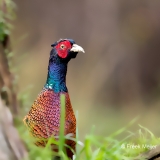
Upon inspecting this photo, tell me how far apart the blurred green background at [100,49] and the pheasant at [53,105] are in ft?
10.4

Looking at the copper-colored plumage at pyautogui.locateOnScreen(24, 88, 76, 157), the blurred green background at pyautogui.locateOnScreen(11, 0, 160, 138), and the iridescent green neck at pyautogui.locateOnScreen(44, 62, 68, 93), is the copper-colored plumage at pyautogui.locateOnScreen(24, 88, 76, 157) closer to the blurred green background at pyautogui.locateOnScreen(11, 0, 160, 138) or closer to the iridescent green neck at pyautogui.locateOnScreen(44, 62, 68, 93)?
the iridescent green neck at pyautogui.locateOnScreen(44, 62, 68, 93)

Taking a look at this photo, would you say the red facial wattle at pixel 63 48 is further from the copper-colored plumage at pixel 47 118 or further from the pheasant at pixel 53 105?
the copper-colored plumage at pixel 47 118

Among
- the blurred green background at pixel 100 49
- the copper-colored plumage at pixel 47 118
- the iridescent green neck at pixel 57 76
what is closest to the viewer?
the copper-colored plumage at pixel 47 118

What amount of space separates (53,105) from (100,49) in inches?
138

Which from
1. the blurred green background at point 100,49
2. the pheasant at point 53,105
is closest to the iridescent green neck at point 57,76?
the pheasant at point 53,105

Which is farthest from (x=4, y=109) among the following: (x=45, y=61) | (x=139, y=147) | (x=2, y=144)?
(x=45, y=61)

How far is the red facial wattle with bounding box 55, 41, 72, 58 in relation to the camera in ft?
7.33

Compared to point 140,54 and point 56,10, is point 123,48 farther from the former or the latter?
point 56,10

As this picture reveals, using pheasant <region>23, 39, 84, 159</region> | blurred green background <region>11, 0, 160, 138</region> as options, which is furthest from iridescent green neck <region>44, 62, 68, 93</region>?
blurred green background <region>11, 0, 160, 138</region>

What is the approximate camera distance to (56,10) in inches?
219

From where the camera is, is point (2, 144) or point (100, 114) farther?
point (100, 114)

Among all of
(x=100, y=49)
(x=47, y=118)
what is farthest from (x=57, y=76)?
(x=100, y=49)

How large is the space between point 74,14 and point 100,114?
4.65ft

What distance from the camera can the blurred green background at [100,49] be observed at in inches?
217
